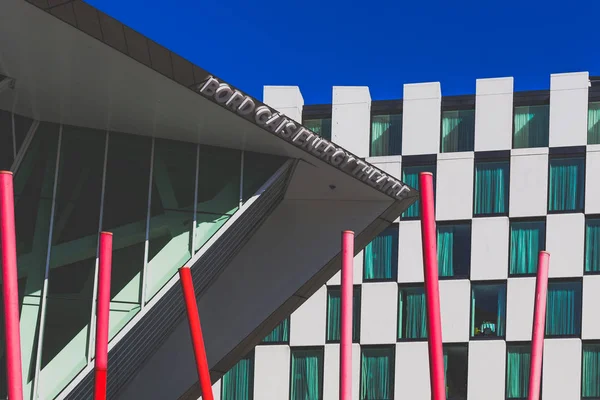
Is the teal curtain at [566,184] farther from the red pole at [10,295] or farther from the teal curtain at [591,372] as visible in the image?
the red pole at [10,295]

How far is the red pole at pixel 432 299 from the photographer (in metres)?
19.8

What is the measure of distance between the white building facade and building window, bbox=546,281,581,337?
1.4 inches

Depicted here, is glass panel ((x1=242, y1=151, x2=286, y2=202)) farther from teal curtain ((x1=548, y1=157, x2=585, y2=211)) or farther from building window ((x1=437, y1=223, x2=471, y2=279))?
teal curtain ((x1=548, y1=157, x2=585, y2=211))

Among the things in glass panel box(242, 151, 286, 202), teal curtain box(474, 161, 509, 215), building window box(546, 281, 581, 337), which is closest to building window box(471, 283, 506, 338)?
building window box(546, 281, 581, 337)

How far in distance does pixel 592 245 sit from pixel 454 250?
16.5ft

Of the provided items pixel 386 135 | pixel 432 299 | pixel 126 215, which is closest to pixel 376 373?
pixel 386 135

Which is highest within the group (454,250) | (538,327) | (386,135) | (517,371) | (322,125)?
(322,125)

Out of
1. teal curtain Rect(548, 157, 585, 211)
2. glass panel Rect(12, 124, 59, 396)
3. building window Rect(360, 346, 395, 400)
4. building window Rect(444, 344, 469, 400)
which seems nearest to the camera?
glass panel Rect(12, 124, 59, 396)

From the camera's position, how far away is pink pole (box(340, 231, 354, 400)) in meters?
23.5

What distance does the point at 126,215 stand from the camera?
28.0m

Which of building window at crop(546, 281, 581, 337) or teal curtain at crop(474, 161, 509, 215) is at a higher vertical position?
teal curtain at crop(474, 161, 509, 215)

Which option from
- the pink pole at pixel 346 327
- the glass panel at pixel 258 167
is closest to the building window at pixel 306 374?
the glass panel at pixel 258 167

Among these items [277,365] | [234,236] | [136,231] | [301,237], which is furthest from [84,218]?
[277,365]

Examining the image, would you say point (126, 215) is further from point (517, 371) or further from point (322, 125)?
point (322, 125)
